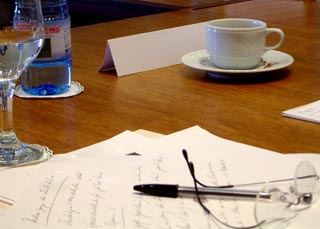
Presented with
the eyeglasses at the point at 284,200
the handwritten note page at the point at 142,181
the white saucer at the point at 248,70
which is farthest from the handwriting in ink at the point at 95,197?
the white saucer at the point at 248,70

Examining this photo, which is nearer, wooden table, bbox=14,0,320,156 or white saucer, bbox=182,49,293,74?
wooden table, bbox=14,0,320,156

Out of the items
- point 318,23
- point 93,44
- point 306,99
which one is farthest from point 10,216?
point 318,23

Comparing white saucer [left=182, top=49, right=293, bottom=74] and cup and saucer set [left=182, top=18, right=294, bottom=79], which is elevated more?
cup and saucer set [left=182, top=18, right=294, bottom=79]

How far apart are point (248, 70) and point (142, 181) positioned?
1.68ft

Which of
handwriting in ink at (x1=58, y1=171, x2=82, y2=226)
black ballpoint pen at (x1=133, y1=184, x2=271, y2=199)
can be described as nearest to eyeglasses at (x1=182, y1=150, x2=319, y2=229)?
black ballpoint pen at (x1=133, y1=184, x2=271, y2=199)

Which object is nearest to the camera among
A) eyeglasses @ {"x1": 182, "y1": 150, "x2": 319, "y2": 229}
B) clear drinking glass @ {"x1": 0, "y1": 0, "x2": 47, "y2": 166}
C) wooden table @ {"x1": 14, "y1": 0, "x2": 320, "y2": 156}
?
eyeglasses @ {"x1": 182, "y1": 150, "x2": 319, "y2": 229}

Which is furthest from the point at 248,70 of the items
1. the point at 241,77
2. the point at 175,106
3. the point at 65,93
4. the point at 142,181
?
the point at 142,181

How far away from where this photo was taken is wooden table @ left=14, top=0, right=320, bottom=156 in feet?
3.01

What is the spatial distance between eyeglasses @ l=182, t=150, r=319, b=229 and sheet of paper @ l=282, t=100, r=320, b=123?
294mm

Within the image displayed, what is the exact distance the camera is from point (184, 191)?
2.31 feet

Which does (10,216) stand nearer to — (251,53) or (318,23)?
(251,53)

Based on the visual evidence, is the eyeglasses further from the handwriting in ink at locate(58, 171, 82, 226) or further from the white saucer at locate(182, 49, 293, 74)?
the white saucer at locate(182, 49, 293, 74)

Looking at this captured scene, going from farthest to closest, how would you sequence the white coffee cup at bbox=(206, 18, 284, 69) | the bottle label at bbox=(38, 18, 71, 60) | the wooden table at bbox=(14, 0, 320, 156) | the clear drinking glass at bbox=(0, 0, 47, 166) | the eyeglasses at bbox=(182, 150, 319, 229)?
1. the white coffee cup at bbox=(206, 18, 284, 69)
2. the bottle label at bbox=(38, 18, 71, 60)
3. the wooden table at bbox=(14, 0, 320, 156)
4. the clear drinking glass at bbox=(0, 0, 47, 166)
5. the eyeglasses at bbox=(182, 150, 319, 229)

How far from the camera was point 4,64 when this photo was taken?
31.3 inches
